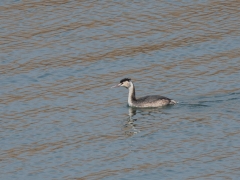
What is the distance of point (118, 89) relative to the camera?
31281 mm

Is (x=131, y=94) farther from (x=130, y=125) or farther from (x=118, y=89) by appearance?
(x=130, y=125)

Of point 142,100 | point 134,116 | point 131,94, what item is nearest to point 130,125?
point 134,116

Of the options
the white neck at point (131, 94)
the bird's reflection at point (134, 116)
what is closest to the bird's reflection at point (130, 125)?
the bird's reflection at point (134, 116)

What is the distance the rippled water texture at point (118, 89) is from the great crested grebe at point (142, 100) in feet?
0.86

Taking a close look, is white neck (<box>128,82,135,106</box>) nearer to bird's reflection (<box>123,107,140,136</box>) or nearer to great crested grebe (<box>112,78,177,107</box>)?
great crested grebe (<box>112,78,177,107</box>)

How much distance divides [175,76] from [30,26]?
7.45 meters

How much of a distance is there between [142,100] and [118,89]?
6.29 feet

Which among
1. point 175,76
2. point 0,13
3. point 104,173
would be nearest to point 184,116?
point 175,76

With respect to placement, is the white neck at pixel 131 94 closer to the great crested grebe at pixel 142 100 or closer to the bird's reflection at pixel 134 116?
the great crested grebe at pixel 142 100

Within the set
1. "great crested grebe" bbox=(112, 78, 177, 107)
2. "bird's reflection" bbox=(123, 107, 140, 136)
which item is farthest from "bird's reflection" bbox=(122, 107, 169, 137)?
"great crested grebe" bbox=(112, 78, 177, 107)

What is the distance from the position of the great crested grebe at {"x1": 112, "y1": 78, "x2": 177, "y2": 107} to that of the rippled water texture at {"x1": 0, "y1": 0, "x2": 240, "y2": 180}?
261mm

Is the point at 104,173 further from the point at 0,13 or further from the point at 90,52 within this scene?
the point at 0,13

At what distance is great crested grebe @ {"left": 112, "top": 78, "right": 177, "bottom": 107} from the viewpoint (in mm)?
28828

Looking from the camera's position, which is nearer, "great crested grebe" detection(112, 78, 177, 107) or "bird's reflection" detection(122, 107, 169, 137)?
"bird's reflection" detection(122, 107, 169, 137)
